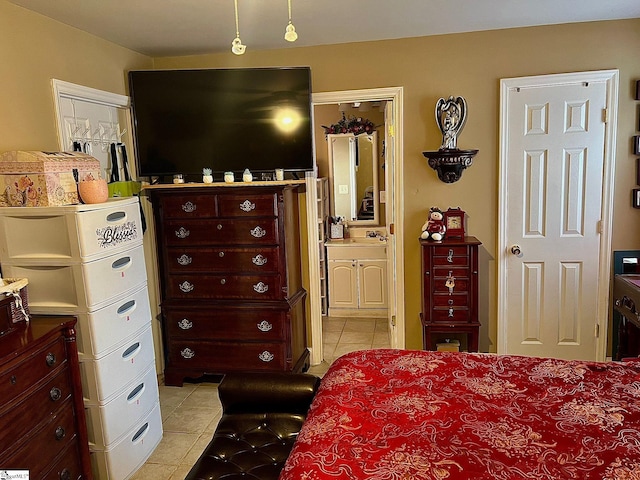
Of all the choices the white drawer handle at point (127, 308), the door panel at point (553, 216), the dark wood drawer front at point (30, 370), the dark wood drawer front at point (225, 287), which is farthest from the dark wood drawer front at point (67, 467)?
the door panel at point (553, 216)

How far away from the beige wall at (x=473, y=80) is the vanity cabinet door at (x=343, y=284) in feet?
4.44

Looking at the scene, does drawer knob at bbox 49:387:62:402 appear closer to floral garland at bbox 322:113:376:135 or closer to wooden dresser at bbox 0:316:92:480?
wooden dresser at bbox 0:316:92:480

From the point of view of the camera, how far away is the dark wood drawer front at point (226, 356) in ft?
11.4

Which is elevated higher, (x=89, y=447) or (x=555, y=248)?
(x=555, y=248)

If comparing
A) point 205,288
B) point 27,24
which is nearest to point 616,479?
point 205,288

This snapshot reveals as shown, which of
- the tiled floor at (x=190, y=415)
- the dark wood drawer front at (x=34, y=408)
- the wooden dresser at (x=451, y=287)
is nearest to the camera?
the dark wood drawer front at (x=34, y=408)

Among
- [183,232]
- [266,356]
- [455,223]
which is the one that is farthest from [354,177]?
[266,356]

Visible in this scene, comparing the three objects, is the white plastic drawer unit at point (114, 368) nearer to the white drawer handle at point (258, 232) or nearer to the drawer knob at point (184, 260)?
the drawer knob at point (184, 260)

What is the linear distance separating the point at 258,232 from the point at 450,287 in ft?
4.64

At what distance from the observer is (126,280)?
8.40 feet

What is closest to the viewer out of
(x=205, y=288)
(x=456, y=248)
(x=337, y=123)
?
(x=456, y=248)

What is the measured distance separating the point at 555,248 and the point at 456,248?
30.7 inches

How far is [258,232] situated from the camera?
11.1 ft

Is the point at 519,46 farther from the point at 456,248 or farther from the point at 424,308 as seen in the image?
the point at 424,308
